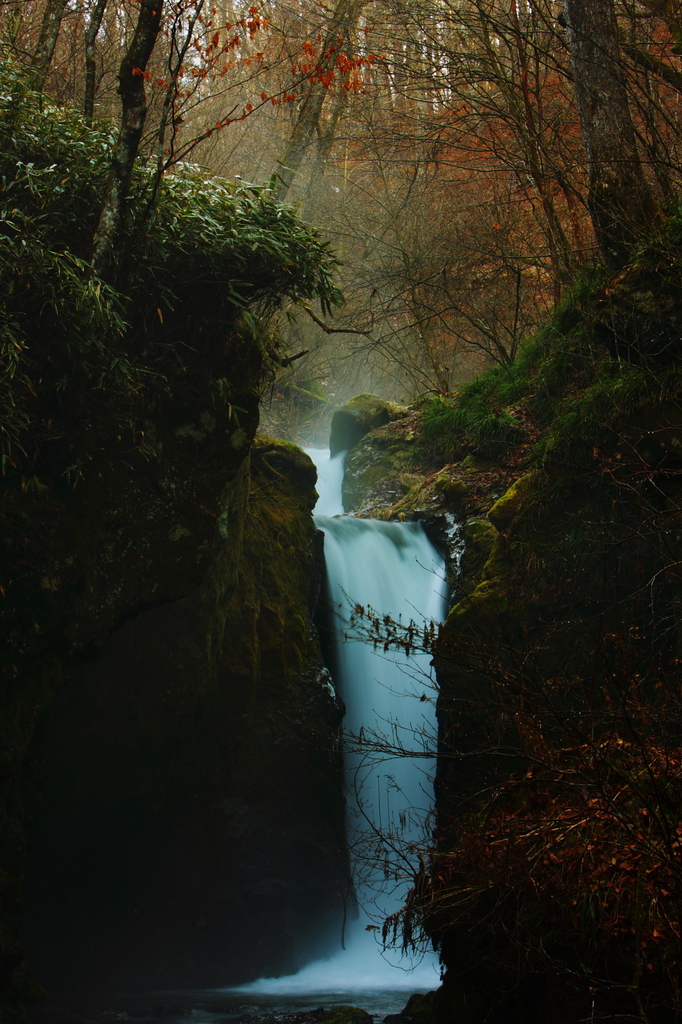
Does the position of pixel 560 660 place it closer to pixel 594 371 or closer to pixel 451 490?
pixel 594 371

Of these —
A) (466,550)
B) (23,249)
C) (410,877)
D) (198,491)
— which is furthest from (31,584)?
(466,550)

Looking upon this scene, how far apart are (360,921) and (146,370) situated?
649cm

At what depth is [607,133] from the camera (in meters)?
7.41

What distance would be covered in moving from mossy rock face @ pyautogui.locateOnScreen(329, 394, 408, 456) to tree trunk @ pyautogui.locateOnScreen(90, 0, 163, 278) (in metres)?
10.2

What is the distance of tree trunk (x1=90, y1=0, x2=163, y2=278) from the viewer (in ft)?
15.4

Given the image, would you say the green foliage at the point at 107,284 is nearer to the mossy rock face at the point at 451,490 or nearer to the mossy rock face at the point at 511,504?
the mossy rock face at the point at 511,504

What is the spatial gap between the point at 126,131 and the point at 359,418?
35.6 feet

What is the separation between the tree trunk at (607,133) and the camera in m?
7.20

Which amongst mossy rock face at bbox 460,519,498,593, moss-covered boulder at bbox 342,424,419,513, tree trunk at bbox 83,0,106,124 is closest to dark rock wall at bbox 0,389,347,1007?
mossy rock face at bbox 460,519,498,593

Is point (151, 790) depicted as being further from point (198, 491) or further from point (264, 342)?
point (264, 342)

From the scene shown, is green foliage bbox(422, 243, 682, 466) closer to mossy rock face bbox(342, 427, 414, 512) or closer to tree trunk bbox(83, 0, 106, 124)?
mossy rock face bbox(342, 427, 414, 512)

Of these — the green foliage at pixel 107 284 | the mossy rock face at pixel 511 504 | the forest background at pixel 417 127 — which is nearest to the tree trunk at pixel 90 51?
the forest background at pixel 417 127

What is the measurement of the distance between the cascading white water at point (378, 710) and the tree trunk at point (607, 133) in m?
4.01

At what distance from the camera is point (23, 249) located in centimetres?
454
